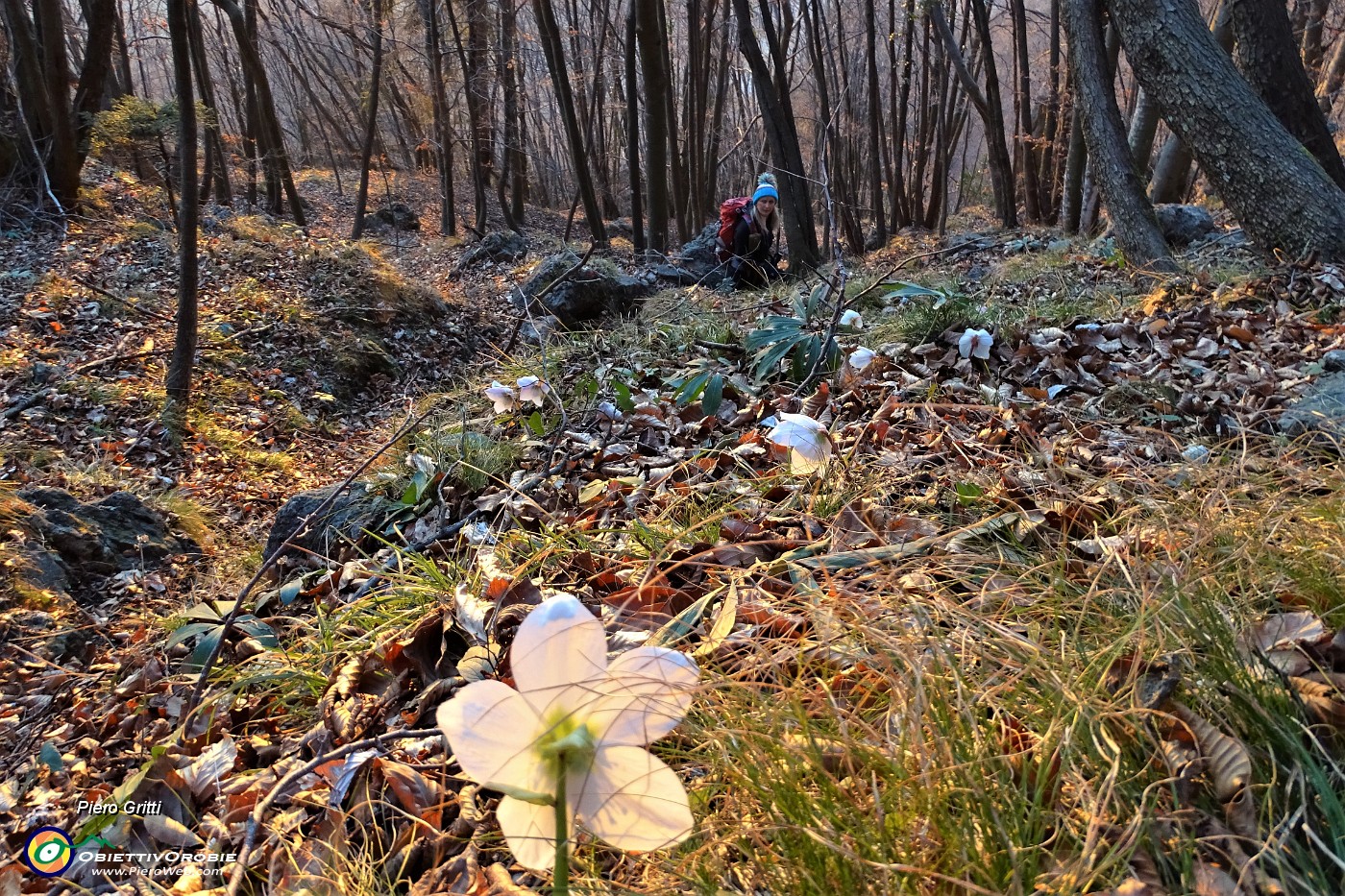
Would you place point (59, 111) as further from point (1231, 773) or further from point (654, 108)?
point (1231, 773)

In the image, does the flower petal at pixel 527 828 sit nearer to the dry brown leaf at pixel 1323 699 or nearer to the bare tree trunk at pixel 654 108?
the dry brown leaf at pixel 1323 699

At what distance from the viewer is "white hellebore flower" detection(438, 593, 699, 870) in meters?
0.66

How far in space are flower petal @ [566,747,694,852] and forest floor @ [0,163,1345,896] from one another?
188 millimetres

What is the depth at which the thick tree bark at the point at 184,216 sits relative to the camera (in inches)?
159

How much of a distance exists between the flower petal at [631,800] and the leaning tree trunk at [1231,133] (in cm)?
456

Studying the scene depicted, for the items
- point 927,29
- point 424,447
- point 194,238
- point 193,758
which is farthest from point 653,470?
point 927,29

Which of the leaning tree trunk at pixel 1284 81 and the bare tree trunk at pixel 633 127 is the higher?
the bare tree trunk at pixel 633 127

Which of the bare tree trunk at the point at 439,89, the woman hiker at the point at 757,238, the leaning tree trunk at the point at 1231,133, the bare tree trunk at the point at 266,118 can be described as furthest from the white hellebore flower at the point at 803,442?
the bare tree trunk at the point at 439,89

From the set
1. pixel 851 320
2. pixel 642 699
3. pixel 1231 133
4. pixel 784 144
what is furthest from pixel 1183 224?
pixel 642 699

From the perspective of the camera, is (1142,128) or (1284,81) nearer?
(1284,81)

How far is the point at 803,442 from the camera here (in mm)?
1750

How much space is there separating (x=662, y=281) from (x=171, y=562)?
18.3ft

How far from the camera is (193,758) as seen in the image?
1.50m

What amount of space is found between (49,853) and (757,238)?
275 inches
